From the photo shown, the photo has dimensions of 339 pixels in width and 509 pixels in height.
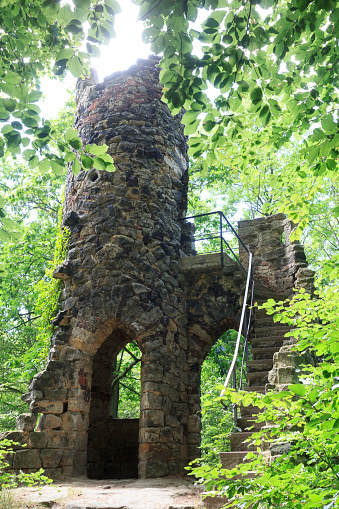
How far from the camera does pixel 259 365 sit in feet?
19.9

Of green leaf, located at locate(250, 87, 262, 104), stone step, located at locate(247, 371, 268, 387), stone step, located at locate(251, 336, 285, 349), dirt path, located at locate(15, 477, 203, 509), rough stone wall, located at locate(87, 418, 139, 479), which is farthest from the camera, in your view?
rough stone wall, located at locate(87, 418, 139, 479)

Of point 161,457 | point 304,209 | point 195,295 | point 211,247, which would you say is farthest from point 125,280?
point 211,247

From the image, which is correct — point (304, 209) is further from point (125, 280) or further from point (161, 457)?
point (161, 457)

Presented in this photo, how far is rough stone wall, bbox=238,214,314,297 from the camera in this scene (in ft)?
26.0

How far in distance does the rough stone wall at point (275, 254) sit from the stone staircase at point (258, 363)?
13.4 inches

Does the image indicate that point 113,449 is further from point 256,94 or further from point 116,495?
point 256,94

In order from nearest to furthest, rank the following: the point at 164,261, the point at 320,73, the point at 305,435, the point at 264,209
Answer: the point at 305,435 < the point at 320,73 < the point at 264,209 < the point at 164,261

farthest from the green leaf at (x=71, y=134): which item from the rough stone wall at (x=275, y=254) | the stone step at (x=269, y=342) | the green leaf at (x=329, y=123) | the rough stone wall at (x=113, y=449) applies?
the rough stone wall at (x=113, y=449)

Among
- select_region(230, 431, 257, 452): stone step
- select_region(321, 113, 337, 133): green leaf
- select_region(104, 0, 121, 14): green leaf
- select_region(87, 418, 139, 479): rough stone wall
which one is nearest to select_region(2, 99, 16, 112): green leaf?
select_region(104, 0, 121, 14): green leaf

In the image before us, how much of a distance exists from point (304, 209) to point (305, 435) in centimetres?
270

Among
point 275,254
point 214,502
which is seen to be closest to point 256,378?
point 214,502

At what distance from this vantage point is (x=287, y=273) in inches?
317

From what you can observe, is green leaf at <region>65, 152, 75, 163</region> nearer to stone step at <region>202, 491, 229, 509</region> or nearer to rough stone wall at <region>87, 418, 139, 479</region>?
stone step at <region>202, 491, 229, 509</region>

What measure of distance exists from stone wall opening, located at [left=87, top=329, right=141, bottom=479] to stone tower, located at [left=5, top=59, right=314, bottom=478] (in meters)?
0.02
